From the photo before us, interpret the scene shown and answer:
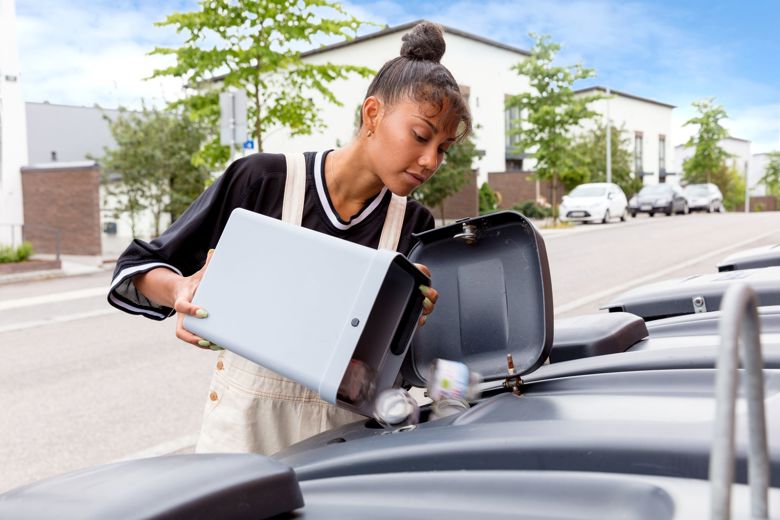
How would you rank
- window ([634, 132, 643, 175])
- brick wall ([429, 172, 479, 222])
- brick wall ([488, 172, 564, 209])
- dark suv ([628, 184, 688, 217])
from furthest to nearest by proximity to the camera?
window ([634, 132, 643, 175])
brick wall ([488, 172, 564, 209])
dark suv ([628, 184, 688, 217])
brick wall ([429, 172, 479, 222])

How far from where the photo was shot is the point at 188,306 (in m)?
1.46

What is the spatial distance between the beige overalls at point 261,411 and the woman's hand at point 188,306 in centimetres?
20

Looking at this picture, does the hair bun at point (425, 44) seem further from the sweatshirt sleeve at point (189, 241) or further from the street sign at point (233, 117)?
the street sign at point (233, 117)

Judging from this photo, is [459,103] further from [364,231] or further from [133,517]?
[133,517]

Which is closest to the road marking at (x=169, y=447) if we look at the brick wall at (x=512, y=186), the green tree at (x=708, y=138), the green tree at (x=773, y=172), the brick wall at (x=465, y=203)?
the brick wall at (x=465, y=203)

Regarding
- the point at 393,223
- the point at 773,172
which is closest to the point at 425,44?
the point at 393,223

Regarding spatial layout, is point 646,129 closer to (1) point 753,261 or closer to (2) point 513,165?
(2) point 513,165

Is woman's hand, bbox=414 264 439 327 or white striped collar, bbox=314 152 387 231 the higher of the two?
white striped collar, bbox=314 152 387 231

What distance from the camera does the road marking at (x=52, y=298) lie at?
35.3ft

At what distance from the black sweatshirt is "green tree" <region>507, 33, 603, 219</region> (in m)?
25.7

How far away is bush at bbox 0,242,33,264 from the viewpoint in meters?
15.0

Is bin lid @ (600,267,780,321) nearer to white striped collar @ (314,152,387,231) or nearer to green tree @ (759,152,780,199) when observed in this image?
white striped collar @ (314,152,387,231)

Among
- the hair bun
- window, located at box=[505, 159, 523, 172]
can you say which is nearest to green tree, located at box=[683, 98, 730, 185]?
window, located at box=[505, 159, 523, 172]

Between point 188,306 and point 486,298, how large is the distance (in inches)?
24.1
